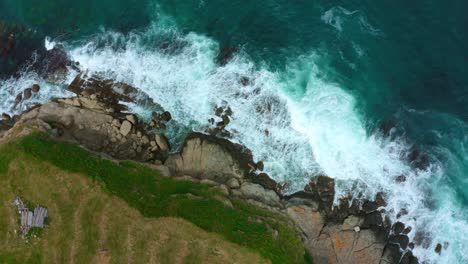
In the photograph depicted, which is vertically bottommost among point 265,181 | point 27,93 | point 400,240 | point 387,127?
point 400,240

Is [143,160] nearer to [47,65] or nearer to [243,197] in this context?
[243,197]

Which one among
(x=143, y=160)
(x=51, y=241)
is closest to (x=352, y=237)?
(x=143, y=160)

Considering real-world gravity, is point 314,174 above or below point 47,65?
below

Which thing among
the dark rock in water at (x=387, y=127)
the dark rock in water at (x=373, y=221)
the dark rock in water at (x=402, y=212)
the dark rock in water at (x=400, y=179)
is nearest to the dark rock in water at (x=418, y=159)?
the dark rock in water at (x=400, y=179)

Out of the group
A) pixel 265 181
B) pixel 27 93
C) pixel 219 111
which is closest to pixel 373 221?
pixel 265 181

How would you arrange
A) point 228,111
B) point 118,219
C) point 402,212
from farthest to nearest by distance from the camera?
point 228,111 → point 402,212 → point 118,219

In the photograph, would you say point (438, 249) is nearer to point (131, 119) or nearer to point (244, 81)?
point (244, 81)

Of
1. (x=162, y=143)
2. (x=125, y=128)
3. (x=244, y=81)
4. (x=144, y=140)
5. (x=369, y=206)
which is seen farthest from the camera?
(x=244, y=81)
